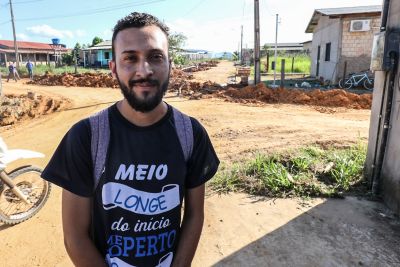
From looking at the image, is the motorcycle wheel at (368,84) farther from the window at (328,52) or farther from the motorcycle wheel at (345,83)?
the window at (328,52)

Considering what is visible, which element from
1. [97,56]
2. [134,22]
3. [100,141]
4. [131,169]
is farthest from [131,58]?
[97,56]

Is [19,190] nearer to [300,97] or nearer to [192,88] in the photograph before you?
[300,97]

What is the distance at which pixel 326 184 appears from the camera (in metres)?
4.62

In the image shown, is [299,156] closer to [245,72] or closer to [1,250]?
[1,250]

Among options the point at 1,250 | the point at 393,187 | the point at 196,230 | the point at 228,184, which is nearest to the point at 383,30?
the point at 393,187

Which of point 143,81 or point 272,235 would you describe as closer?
point 143,81

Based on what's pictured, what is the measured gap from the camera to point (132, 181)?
1.51 metres

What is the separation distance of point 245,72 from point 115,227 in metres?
19.1

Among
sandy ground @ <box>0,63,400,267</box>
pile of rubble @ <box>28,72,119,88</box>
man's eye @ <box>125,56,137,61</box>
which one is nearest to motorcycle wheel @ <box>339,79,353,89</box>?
pile of rubble @ <box>28,72,119,88</box>

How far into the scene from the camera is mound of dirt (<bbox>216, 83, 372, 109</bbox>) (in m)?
11.7

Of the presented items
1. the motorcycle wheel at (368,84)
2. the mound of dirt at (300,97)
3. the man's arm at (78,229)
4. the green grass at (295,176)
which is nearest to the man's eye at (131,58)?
the man's arm at (78,229)

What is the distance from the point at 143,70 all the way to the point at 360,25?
678 inches

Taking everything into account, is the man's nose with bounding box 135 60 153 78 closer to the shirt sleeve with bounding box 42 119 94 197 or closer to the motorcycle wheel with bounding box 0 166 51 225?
the shirt sleeve with bounding box 42 119 94 197

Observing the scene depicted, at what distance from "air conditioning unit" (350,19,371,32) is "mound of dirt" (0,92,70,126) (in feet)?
44.2
